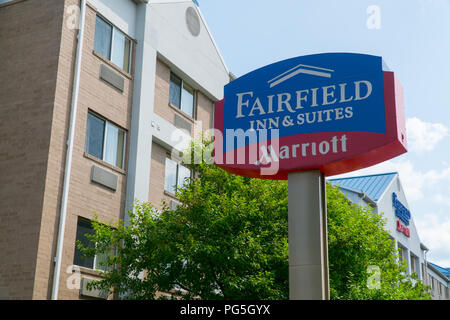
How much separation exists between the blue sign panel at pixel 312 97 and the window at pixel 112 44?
917 centimetres

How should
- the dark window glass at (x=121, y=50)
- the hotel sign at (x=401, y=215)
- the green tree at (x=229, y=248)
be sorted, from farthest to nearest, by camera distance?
the hotel sign at (x=401, y=215) < the dark window glass at (x=121, y=50) < the green tree at (x=229, y=248)

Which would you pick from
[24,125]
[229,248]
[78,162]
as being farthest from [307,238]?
[24,125]

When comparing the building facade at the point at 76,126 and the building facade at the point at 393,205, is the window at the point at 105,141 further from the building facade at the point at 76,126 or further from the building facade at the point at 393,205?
the building facade at the point at 393,205

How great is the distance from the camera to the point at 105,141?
1827cm

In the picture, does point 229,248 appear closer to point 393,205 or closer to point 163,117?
point 163,117

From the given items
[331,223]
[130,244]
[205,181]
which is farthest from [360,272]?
[130,244]

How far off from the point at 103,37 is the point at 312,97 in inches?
427

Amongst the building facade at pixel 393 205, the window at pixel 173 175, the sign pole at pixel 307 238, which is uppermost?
the building facade at pixel 393 205

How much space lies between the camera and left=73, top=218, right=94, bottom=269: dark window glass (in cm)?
1633

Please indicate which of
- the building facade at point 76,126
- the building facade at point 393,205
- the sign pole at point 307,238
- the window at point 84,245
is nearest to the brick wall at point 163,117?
the building facade at point 76,126

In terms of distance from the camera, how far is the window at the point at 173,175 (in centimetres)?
2077

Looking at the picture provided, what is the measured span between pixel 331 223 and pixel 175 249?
13.6 feet

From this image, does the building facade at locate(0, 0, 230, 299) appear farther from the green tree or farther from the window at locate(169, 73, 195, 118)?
the green tree

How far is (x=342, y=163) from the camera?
968cm
